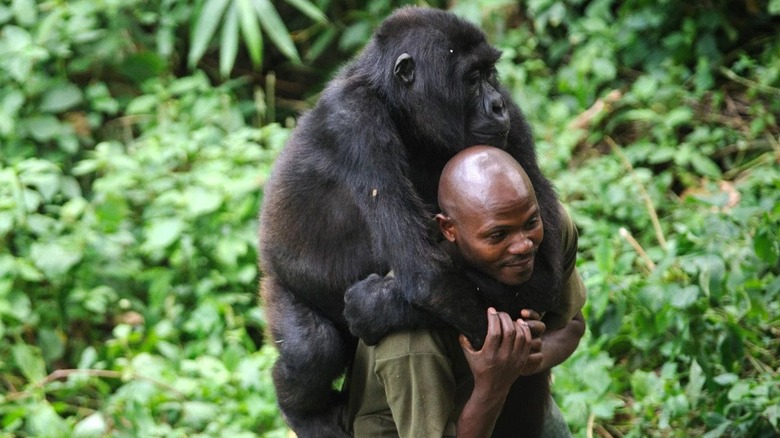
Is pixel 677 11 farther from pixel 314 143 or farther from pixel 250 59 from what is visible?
pixel 314 143

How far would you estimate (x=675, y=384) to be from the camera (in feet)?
16.6

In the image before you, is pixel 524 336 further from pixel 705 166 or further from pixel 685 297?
Answer: pixel 705 166

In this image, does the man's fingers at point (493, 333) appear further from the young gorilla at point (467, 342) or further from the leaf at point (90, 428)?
the leaf at point (90, 428)

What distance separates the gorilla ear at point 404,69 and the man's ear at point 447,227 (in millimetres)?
618

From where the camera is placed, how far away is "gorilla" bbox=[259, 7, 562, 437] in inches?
144

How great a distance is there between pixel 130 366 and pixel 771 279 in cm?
336

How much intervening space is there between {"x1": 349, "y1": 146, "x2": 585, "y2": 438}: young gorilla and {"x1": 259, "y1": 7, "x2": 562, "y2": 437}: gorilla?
10 cm

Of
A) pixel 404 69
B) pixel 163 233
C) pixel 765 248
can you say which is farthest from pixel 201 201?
pixel 765 248

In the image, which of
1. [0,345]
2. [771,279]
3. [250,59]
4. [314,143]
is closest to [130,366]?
[0,345]

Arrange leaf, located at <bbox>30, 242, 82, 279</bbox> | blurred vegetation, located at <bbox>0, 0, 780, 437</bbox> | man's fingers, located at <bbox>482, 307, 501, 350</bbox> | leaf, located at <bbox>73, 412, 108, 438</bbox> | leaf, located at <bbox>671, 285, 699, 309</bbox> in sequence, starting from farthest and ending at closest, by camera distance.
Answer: leaf, located at <bbox>30, 242, 82, 279</bbox> → leaf, located at <bbox>73, 412, 108, 438</bbox> → blurred vegetation, located at <bbox>0, 0, 780, 437</bbox> → leaf, located at <bbox>671, 285, 699, 309</bbox> → man's fingers, located at <bbox>482, 307, 501, 350</bbox>

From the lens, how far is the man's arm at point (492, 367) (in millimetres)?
3408

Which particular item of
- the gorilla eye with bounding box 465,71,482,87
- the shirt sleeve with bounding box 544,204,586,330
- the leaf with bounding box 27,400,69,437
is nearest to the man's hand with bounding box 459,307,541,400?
the shirt sleeve with bounding box 544,204,586,330

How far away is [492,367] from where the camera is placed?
3420 millimetres

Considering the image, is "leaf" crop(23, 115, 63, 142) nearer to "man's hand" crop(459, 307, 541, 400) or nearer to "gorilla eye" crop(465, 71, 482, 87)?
"gorilla eye" crop(465, 71, 482, 87)
